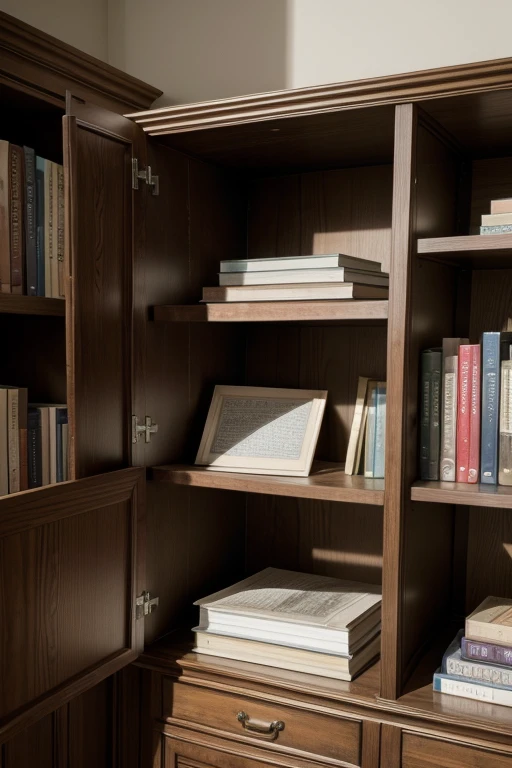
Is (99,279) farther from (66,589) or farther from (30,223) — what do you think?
(66,589)

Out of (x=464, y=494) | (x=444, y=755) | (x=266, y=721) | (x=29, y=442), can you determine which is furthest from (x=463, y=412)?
(x=29, y=442)

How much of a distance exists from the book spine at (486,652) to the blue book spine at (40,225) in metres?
1.09

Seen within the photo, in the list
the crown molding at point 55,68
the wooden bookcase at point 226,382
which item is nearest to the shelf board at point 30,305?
the wooden bookcase at point 226,382

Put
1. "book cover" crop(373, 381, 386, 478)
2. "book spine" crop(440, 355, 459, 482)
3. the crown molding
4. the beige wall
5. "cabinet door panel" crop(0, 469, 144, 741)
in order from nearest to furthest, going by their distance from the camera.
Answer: "cabinet door panel" crop(0, 469, 144, 741) < the crown molding < "book spine" crop(440, 355, 459, 482) < "book cover" crop(373, 381, 386, 478) < the beige wall

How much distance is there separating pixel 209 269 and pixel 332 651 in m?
0.94

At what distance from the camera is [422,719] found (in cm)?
144

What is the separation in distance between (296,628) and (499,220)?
92 cm

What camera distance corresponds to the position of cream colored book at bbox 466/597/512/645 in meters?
1.48

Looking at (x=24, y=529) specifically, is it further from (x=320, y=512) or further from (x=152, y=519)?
(x=320, y=512)

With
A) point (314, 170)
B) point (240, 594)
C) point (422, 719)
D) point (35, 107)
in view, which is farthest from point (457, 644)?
point (35, 107)

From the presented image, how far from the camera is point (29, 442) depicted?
151 cm

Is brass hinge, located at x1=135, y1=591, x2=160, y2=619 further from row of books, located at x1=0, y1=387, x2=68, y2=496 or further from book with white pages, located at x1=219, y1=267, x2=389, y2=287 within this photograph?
book with white pages, located at x1=219, y1=267, x2=389, y2=287

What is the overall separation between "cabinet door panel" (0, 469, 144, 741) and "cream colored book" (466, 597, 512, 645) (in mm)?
700

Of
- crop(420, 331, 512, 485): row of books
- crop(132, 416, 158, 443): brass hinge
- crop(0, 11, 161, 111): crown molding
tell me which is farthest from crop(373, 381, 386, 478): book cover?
crop(0, 11, 161, 111): crown molding
